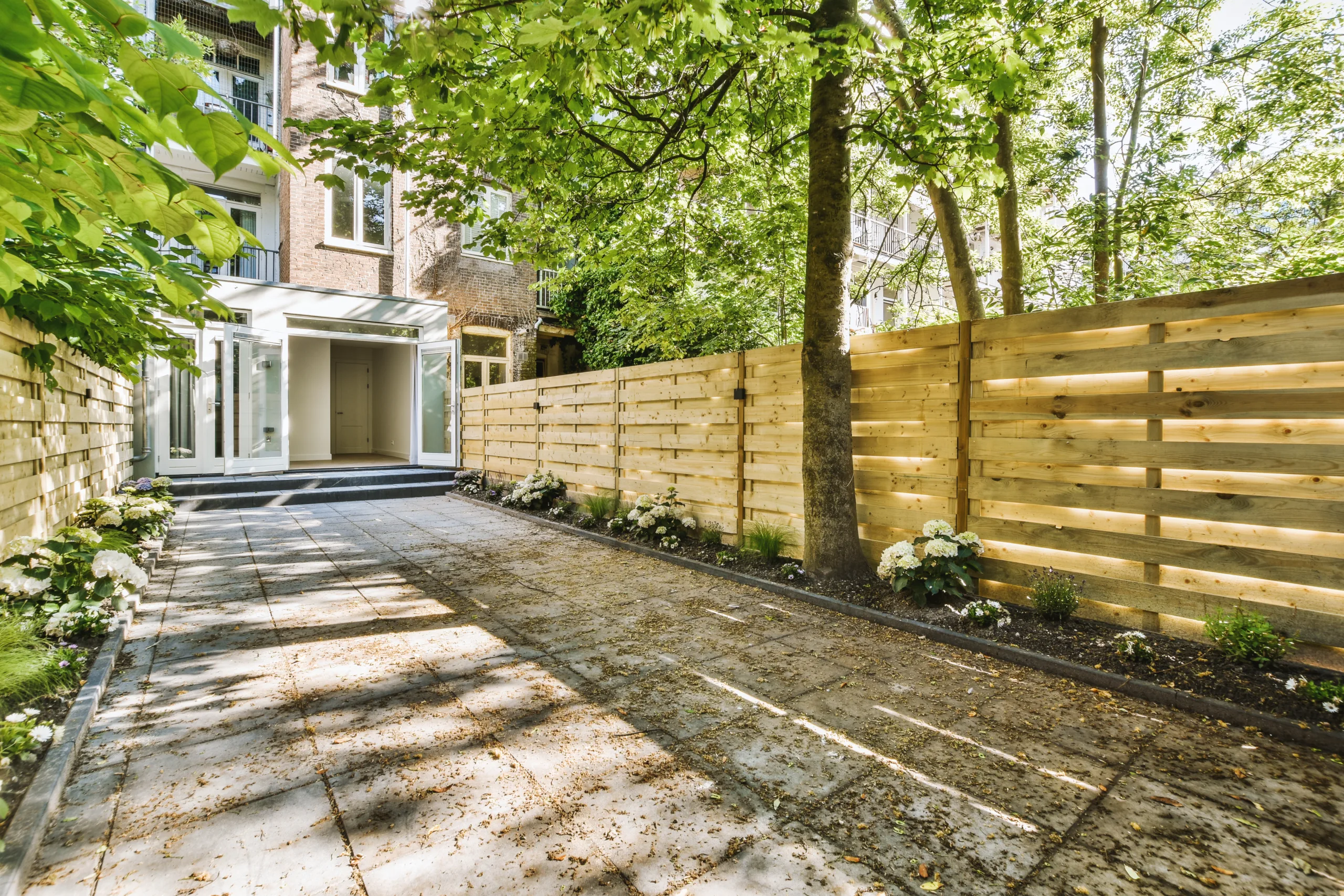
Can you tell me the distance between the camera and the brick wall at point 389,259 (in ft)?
43.0

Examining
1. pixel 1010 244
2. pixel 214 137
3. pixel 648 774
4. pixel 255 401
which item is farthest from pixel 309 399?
pixel 214 137

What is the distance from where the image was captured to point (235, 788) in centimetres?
231

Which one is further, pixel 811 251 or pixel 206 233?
pixel 811 251

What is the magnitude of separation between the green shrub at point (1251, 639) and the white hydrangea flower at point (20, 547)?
6.73 meters

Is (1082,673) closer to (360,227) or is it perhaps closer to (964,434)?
(964,434)

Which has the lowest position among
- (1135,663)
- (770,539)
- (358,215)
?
(1135,663)

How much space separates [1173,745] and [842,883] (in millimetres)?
1867

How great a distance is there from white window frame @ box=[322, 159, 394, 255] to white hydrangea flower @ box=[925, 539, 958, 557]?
13.5m

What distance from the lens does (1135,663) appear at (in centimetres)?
337

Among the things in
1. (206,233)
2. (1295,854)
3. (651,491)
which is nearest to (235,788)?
(206,233)

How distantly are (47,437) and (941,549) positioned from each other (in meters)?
6.76

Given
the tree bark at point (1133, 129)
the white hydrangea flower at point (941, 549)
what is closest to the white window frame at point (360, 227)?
the white hydrangea flower at point (941, 549)

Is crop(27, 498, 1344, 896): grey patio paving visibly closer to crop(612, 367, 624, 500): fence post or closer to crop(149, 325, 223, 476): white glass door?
crop(612, 367, 624, 500): fence post

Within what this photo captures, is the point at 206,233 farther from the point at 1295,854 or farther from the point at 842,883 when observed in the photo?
the point at 1295,854
